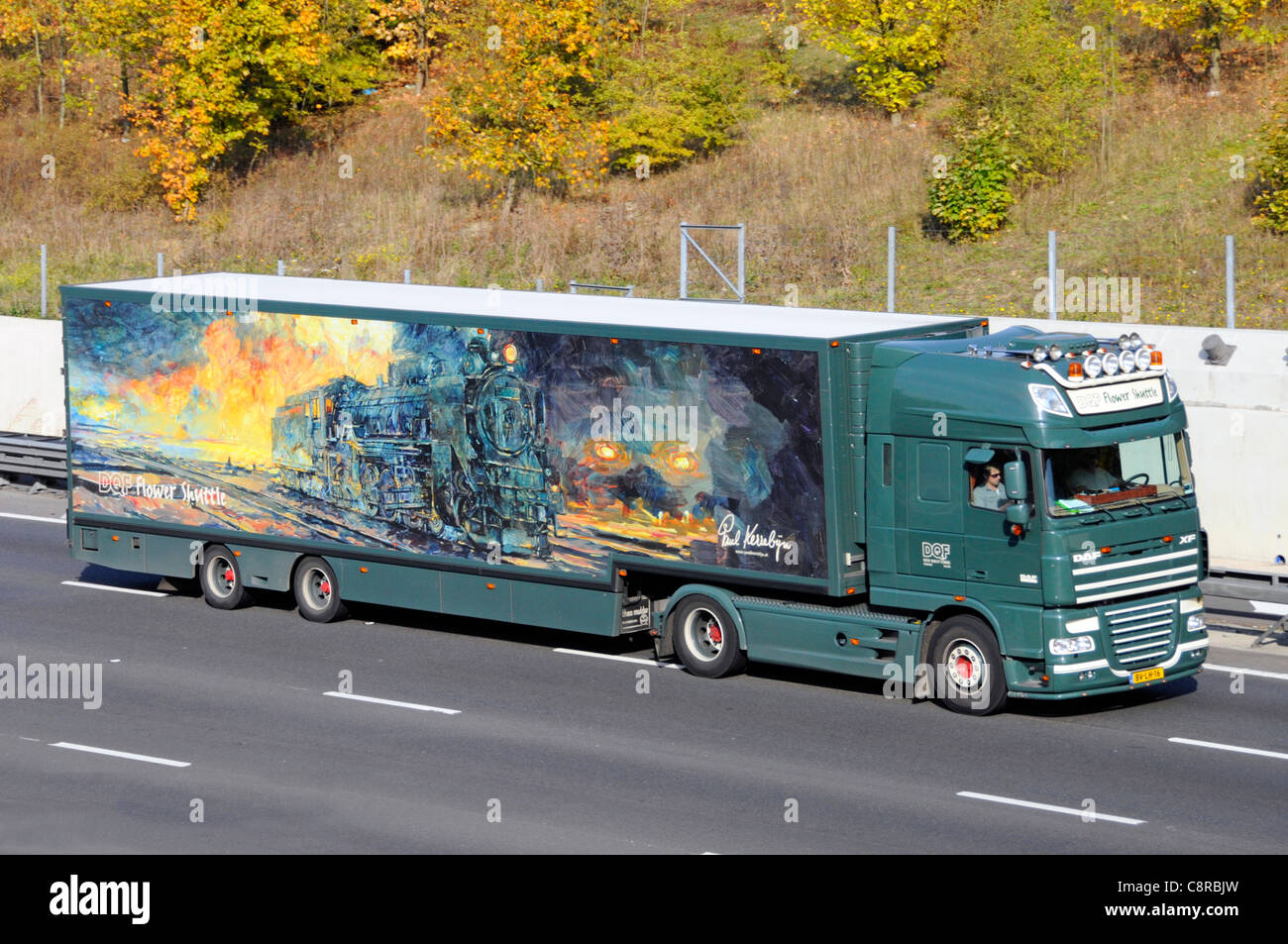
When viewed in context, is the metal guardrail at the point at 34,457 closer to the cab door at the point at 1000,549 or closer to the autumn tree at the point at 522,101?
the autumn tree at the point at 522,101

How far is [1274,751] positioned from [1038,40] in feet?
76.8

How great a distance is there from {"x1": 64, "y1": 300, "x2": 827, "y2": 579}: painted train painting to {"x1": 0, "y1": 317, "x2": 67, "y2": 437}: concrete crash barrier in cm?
857

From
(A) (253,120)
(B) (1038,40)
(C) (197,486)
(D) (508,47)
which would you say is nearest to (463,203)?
(D) (508,47)

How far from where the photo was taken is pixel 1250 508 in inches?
818

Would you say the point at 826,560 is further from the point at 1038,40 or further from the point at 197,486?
the point at 1038,40

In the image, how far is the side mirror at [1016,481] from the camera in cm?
1469

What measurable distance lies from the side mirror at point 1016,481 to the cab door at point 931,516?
0.62 meters

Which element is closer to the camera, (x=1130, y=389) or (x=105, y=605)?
(x=1130, y=389)

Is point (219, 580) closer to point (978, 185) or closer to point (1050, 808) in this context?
point (1050, 808)

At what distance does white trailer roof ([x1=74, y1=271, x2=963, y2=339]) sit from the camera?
1677 centimetres

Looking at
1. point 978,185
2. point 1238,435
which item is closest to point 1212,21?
point 978,185

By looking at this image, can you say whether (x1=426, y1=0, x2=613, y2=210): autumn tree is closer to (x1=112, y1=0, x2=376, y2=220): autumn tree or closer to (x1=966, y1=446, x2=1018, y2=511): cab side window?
(x1=112, y1=0, x2=376, y2=220): autumn tree
